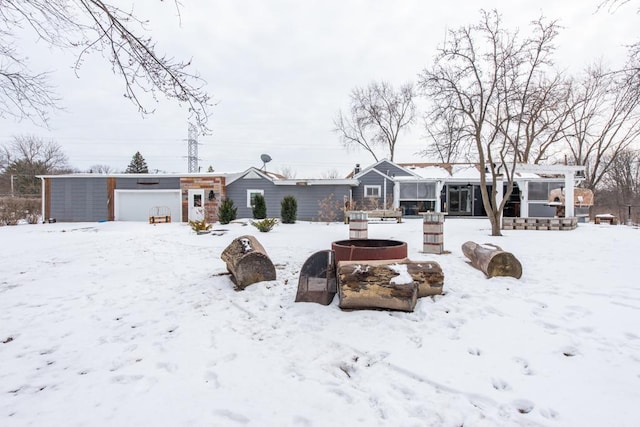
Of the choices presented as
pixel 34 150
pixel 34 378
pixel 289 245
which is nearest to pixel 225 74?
pixel 289 245

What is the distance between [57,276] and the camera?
18.0 ft

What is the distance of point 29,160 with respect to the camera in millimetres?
32500

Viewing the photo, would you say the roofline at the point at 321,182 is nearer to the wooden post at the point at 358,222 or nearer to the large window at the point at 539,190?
the large window at the point at 539,190

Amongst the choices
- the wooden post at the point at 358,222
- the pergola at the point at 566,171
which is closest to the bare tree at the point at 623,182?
the pergola at the point at 566,171

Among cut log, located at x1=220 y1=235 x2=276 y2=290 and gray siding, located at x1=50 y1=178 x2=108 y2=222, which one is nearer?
cut log, located at x1=220 y1=235 x2=276 y2=290

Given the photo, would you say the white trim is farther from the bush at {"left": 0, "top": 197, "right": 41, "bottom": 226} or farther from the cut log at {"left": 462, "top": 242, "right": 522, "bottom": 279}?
the bush at {"left": 0, "top": 197, "right": 41, "bottom": 226}

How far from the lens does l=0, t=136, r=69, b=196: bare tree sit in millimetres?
31484

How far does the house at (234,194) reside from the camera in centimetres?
1902

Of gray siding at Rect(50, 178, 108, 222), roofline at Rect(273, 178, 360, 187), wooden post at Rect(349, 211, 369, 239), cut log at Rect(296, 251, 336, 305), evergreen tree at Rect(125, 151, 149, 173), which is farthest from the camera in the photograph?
evergreen tree at Rect(125, 151, 149, 173)

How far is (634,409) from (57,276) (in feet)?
23.8

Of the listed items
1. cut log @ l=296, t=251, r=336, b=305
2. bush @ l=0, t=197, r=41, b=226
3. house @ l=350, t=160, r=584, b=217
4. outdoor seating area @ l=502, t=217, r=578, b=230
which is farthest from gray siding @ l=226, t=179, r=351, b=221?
cut log @ l=296, t=251, r=336, b=305

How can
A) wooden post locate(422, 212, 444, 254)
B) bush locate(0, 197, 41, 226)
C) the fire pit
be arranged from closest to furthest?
the fire pit → wooden post locate(422, 212, 444, 254) → bush locate(0, 197, 41, 226)

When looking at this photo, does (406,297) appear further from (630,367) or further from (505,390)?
(630,367)

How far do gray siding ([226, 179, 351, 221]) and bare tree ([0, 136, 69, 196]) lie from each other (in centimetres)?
2512
